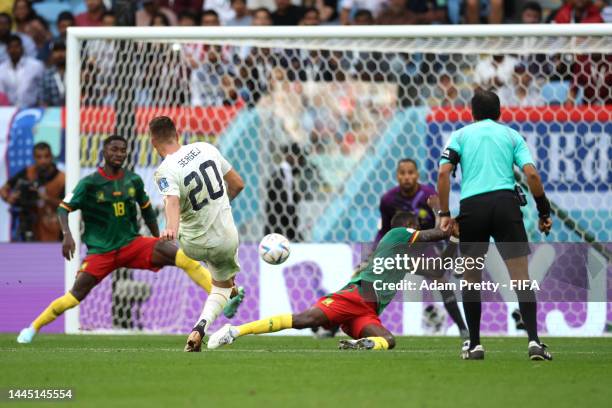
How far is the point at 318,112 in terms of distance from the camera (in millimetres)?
14844

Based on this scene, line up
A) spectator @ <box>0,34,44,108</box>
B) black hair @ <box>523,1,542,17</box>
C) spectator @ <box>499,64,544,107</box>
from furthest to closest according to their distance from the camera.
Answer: spectator @ <box>0,34,44,108</box> < black hair @ <box>523,1,542,17</box> < spectator @ <box>499,64,544,107</box>

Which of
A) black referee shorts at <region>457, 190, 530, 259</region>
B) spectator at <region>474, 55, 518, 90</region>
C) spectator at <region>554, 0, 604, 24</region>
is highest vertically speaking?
spectator at <region>554, 0, 604, 24</region>

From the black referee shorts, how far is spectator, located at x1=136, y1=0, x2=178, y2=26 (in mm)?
10712

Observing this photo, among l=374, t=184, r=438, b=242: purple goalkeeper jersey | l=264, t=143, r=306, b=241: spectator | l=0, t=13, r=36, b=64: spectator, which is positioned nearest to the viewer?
l=374, t=184, r=438, b=242: purple goalkeeper jersey

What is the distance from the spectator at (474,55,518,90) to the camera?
1416cm

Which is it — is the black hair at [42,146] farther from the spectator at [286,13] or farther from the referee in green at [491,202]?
the referee in green at [491,202]

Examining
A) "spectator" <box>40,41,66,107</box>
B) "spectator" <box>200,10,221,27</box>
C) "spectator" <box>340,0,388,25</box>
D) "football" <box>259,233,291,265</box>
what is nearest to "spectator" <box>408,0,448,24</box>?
"spectator" <box>340,0,388,25</box>

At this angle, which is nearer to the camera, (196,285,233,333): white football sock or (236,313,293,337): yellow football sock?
(236,313,293,337): yellow football sock

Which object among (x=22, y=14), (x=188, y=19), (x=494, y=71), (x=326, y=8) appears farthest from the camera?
(x=22, y=14)

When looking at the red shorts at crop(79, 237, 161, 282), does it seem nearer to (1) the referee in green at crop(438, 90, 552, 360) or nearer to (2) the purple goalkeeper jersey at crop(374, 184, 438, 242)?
(2) the purple goalkeeper jersey at crop(374, 184, 438, 242)

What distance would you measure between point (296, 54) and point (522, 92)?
280 centimetres

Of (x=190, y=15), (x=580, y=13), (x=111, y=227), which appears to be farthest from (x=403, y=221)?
(x=190, y=15)

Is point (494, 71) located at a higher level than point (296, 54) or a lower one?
lower

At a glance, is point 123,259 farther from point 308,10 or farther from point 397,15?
point 397,15
